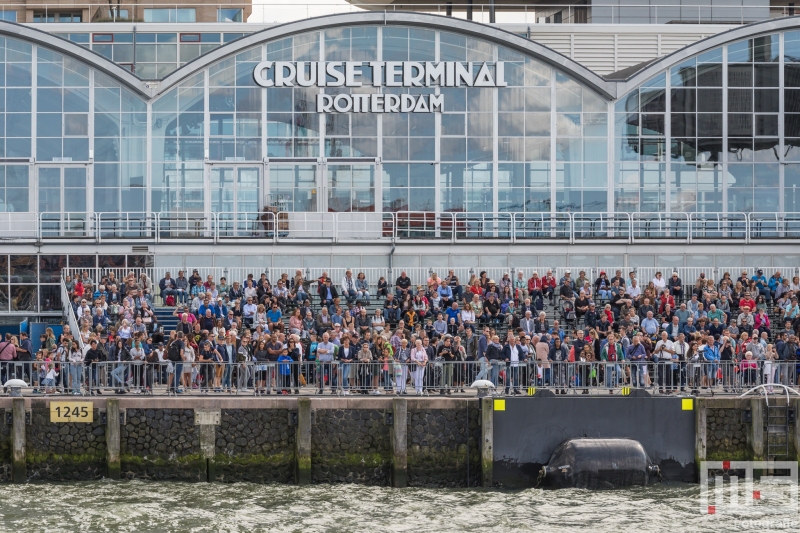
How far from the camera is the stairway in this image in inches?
1237

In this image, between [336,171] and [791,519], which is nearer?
[791,519]

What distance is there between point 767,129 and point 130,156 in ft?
70.5

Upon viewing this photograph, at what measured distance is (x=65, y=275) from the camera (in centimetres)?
4353

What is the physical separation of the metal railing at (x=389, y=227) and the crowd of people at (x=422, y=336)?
3.88m

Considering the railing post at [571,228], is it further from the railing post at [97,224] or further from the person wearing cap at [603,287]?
the railing post at [97,224]

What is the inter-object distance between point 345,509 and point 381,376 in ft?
14.3

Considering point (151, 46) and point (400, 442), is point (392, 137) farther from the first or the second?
point (400, 442)

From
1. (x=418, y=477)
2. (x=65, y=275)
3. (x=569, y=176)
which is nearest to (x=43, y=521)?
(x=418, y=477)

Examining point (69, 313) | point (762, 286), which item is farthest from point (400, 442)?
point (762, 286)

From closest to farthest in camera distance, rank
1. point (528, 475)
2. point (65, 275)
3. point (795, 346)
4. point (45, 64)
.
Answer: point (528, 475) < point (795, 346) < point (65, 275) < point (45, 64)

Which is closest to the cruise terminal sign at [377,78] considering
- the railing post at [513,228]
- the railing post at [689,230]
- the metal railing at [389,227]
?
the metal railing at [389,227]

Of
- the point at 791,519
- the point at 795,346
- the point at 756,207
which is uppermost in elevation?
the point at 756,207

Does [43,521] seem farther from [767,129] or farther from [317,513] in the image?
[767,129]

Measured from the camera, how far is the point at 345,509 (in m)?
28.4
